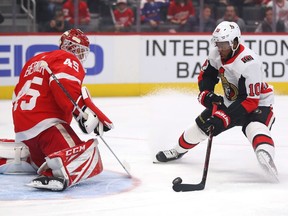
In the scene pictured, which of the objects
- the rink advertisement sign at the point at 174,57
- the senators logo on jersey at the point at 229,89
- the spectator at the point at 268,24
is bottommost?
the rink advertisement sign at the point at 174,57

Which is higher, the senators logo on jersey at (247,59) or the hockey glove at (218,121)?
the senators logo on jersey at (247,59)

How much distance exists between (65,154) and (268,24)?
6.14 metres

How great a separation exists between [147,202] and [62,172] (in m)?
0.54

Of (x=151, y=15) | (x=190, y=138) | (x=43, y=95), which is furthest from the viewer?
(x=151, y=15)

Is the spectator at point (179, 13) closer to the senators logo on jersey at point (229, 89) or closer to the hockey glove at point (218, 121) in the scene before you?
the senators logo on jersey at point (229, 89)

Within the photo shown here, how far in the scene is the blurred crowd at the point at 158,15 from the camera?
9.90 metres

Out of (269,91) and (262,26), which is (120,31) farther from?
(269,91)

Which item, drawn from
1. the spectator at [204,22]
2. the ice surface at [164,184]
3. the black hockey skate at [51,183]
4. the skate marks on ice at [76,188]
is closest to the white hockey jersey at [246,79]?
the ice surface at [164,184]

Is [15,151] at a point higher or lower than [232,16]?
lower

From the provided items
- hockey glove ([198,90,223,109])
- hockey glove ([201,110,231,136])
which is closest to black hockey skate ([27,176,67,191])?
hockey glove ([201,110,231,136])

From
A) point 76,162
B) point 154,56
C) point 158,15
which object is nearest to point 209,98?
point 76,162

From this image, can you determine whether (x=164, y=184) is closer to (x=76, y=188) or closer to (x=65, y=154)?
(x=76, y=188)

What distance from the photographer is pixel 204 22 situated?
33.8ft

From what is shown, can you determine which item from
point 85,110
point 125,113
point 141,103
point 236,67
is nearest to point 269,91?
point 236,67
